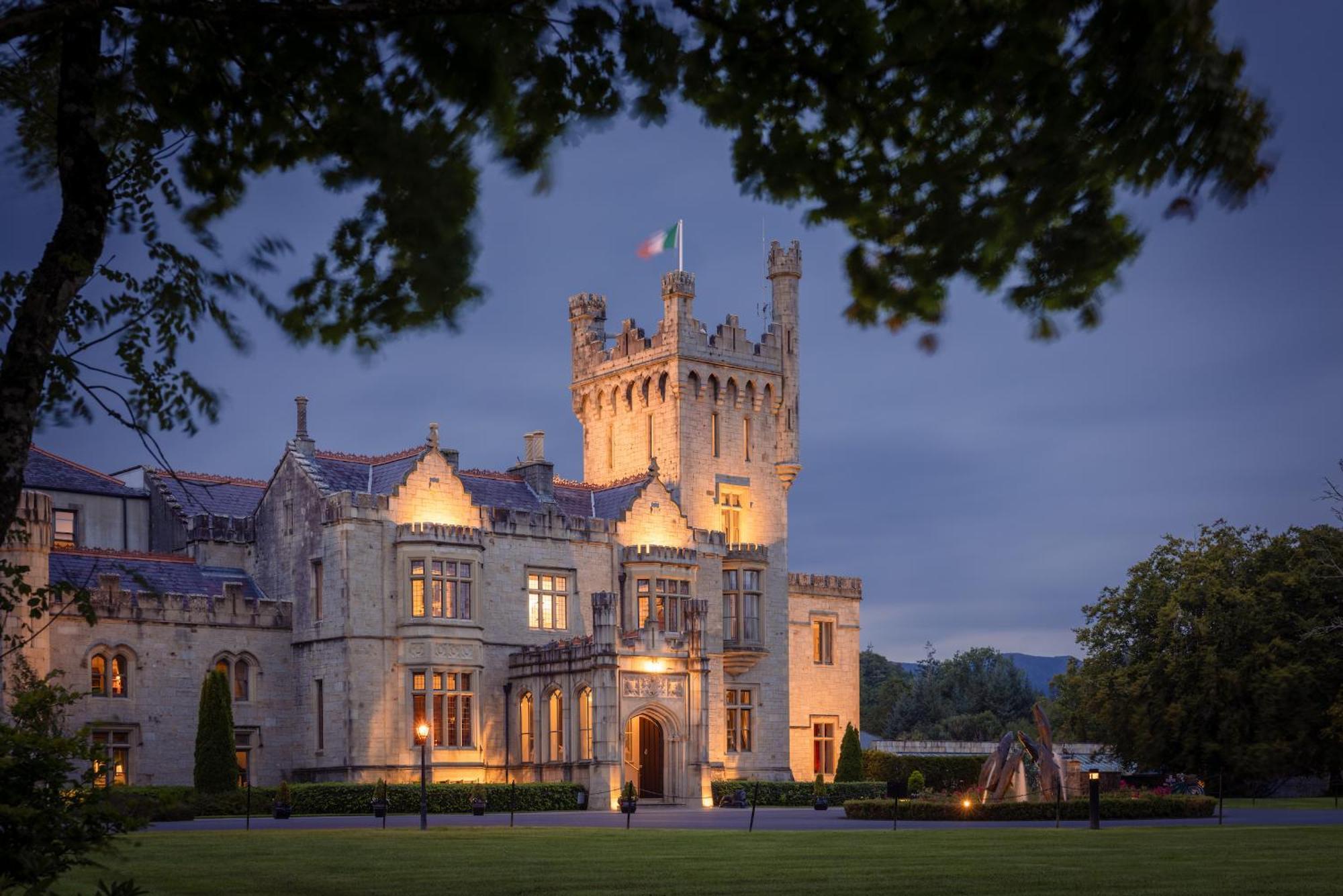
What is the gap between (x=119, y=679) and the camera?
46469 mm

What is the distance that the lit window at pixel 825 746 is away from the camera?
63.3 metres

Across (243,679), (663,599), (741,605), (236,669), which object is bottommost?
(243,679)

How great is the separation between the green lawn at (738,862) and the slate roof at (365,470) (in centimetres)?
2041

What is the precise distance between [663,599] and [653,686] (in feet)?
17.2

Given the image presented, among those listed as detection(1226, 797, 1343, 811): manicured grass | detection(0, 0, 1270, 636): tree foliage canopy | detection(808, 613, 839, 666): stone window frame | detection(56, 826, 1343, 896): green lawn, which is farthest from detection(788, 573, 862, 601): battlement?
detection(0, 0, 1270, 636): tree foliage canopy

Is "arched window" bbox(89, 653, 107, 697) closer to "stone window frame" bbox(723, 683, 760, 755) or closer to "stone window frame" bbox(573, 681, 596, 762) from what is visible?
"stone window frame" bbox(573, 681, 596, 762)

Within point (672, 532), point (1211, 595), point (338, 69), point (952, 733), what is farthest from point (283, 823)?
point (952, 733)

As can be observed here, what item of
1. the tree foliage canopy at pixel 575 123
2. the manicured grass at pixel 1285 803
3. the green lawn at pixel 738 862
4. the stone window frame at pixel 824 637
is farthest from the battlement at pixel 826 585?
the tree foliage canopy at pixel 575 123

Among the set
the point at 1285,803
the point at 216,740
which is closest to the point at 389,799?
the point at 216,740

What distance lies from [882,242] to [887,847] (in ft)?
53.4

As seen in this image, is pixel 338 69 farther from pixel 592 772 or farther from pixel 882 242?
pixel 592 772

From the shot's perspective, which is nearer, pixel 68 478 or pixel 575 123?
pixel 575 123

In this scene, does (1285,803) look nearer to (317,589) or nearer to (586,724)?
(586,724)

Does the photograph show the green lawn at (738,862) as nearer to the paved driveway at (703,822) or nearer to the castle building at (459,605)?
the paved driveway at (703,822)
